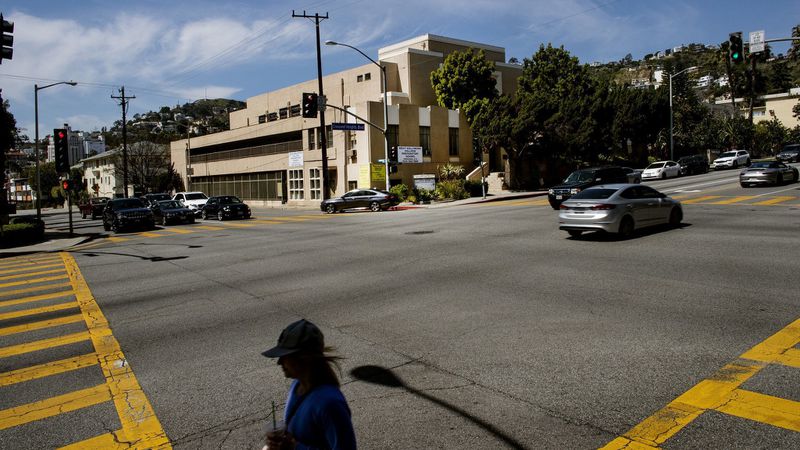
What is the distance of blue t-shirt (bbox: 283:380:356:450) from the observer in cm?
266

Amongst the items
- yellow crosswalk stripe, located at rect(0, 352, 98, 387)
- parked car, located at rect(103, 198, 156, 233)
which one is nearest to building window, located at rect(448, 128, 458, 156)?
parked car, located at rect(103, 198, 156, 233)

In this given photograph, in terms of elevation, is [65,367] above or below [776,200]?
below

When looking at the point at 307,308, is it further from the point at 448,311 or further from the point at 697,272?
the point at 697,272

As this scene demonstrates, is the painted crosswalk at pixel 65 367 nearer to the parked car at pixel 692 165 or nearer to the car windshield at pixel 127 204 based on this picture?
the car windshield at pixel 127 204

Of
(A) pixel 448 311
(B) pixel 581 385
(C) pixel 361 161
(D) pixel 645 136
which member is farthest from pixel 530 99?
(B) pixel 581 385

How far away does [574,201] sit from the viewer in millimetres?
16125

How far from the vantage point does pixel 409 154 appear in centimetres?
4603

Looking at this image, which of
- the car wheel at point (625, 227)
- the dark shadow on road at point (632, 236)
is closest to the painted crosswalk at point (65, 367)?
the dark shadow on road at point (632, 236)

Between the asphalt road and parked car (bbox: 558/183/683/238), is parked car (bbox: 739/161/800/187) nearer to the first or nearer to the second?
parked car (bbox: 558/183/683/238)

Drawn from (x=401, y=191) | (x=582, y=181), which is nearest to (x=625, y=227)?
(x=582, y=181)

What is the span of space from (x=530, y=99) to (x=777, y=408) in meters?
43.0

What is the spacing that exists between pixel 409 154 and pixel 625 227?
3151 centimetres

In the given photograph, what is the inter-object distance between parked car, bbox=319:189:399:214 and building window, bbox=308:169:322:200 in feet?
42.4

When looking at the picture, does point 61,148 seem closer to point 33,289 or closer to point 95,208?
point 33,289
